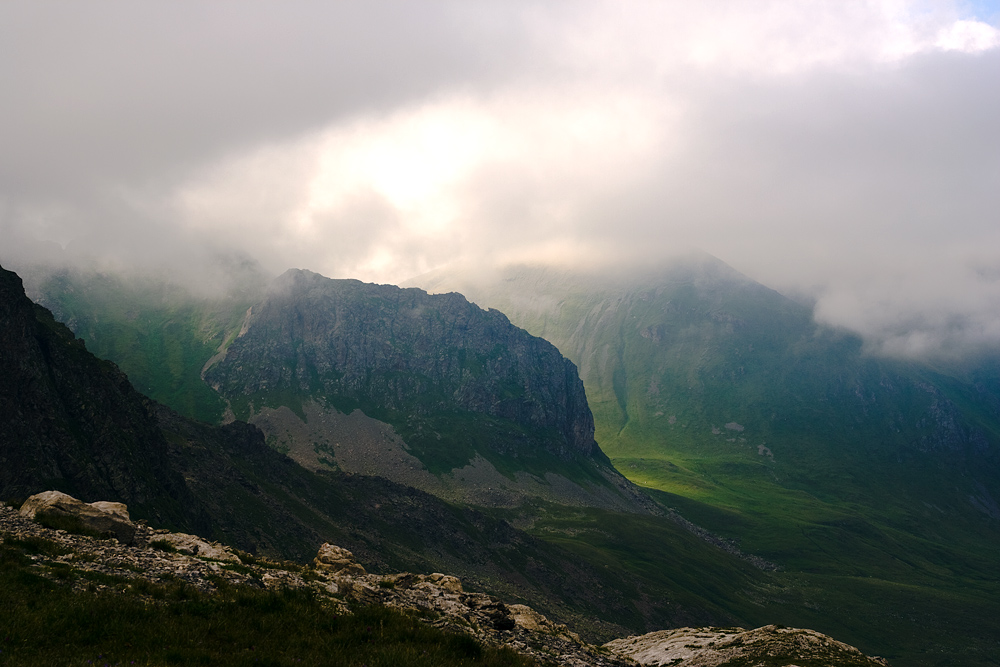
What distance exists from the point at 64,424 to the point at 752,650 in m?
94.8

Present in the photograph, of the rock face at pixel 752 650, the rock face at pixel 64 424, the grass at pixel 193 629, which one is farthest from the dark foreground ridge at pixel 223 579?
the rock face at pixel 64 424

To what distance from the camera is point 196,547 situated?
30578 mm

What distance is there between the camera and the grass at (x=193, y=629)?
1694cm

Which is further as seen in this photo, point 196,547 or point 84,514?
point 196,547

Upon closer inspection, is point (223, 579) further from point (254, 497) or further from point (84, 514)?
point (254, 497)

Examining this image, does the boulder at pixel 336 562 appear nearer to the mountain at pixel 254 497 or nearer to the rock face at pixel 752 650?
the rock face at pixel 752 650

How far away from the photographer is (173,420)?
159250mm

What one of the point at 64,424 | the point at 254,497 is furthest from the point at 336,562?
the point at 254,497

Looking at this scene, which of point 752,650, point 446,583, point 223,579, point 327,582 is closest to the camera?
point 223,579

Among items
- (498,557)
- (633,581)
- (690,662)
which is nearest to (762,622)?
(633,581)

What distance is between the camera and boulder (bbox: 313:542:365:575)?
3189cm

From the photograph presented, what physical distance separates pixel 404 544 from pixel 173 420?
7030 cm

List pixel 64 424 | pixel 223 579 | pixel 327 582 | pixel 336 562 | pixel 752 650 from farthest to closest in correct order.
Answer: pixel 64 424 → pixel 752 650 → pixel 336 562 → pixel 327 582 → pixel 223 579

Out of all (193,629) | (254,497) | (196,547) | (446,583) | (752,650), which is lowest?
(254,497)
